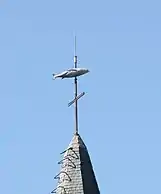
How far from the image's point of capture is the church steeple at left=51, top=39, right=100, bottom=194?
56.2m

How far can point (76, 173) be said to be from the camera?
5669 centimetres

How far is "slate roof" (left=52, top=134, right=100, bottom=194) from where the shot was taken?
184 feet

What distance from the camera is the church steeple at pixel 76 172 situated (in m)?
56.2

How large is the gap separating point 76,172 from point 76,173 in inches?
2.3

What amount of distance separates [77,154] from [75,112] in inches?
94.4

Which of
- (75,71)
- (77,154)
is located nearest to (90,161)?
(77,154)

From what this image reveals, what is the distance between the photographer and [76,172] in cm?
5672

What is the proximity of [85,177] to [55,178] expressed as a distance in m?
1.72

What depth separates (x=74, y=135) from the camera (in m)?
58.4

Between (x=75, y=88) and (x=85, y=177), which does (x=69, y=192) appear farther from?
(x=75, y=88)

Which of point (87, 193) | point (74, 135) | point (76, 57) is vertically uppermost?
point (76, 57)

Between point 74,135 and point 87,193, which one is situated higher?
point 74,135

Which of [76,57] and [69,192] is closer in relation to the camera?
[69,192]

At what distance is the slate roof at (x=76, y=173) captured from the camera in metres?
56.2
